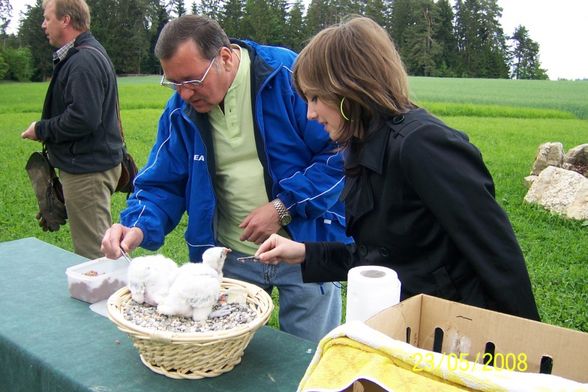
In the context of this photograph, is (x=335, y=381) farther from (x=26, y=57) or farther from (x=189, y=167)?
(x=26, y=57)

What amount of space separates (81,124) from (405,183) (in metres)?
3.08

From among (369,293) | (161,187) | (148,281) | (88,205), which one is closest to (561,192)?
(88,205)

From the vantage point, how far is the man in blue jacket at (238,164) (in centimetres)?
234

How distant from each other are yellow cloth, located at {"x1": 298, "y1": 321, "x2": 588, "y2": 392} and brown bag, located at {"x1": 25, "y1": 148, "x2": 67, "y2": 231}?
3.86 metres

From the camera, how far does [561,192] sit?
7527mm

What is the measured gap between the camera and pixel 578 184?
289 inches

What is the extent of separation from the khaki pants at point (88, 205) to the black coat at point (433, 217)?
2991 millimetres

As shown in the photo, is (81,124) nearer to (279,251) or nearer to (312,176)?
(312,176)

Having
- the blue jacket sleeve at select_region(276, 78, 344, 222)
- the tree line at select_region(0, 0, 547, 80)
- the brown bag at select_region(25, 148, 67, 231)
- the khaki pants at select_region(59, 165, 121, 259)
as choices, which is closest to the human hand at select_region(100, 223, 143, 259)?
the blue jacket sleeve at select_region(276, 78, 344, 222)

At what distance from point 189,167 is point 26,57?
4334 cm

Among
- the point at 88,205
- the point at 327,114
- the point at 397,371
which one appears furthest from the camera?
the point at 88,205

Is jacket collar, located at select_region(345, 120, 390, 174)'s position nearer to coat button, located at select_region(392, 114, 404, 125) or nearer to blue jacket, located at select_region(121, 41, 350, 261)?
coat button, located at select_region(392, 114, 404, 125)

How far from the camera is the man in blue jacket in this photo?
2.34 m

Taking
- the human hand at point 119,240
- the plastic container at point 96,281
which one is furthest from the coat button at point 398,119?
the plastic container at point 96,281
